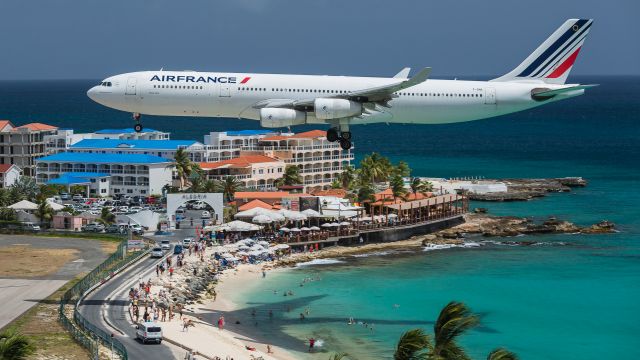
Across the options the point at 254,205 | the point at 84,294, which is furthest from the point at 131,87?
the point at 254,205

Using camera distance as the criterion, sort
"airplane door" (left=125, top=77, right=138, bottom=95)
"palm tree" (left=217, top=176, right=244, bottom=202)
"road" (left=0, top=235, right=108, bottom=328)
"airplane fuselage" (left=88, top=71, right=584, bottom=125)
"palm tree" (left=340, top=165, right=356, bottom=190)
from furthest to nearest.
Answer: "palm tree" (left=340, top=165, right=356, bottom=190), "palm tree" (left=217, top=176, right=244, bottom=202), "road" (left=0, top=235, right=108, bottom=328), "airplane door" (left=125, top=77, right=138, bottom=95), "airplane fuselage" (left=88, top=71, right=584, bottom=125)

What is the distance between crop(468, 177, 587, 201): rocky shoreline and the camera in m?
158

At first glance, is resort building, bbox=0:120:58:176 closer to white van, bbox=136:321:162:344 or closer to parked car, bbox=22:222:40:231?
parked car, bbox=22:222:40:231

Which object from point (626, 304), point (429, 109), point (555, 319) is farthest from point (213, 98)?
point (626, 304)

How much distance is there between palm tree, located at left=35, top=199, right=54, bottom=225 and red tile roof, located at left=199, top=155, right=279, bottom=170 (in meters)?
29.9

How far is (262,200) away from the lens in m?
118

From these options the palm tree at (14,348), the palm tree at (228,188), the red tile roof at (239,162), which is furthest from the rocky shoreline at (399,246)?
the palm tree at (14,348)

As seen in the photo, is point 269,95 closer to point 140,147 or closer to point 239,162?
point 239,162

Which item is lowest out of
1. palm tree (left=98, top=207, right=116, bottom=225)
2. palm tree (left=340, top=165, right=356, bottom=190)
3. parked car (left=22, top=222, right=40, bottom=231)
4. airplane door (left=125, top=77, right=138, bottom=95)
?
parked car (left=22, top=222, right=40, bottom=231)

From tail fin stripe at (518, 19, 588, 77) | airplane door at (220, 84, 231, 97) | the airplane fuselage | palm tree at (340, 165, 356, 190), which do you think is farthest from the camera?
palm tree at (340, 165, 356, 190)

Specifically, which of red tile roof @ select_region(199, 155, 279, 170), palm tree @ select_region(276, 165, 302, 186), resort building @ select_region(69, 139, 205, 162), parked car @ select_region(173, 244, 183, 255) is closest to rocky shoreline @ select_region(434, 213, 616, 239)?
palm tree @ select_region(276, 165, 302, 186)

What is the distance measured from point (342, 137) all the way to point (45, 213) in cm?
4843

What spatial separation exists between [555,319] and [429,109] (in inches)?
1021

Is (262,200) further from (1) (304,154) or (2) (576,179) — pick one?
(2) (576,179)
